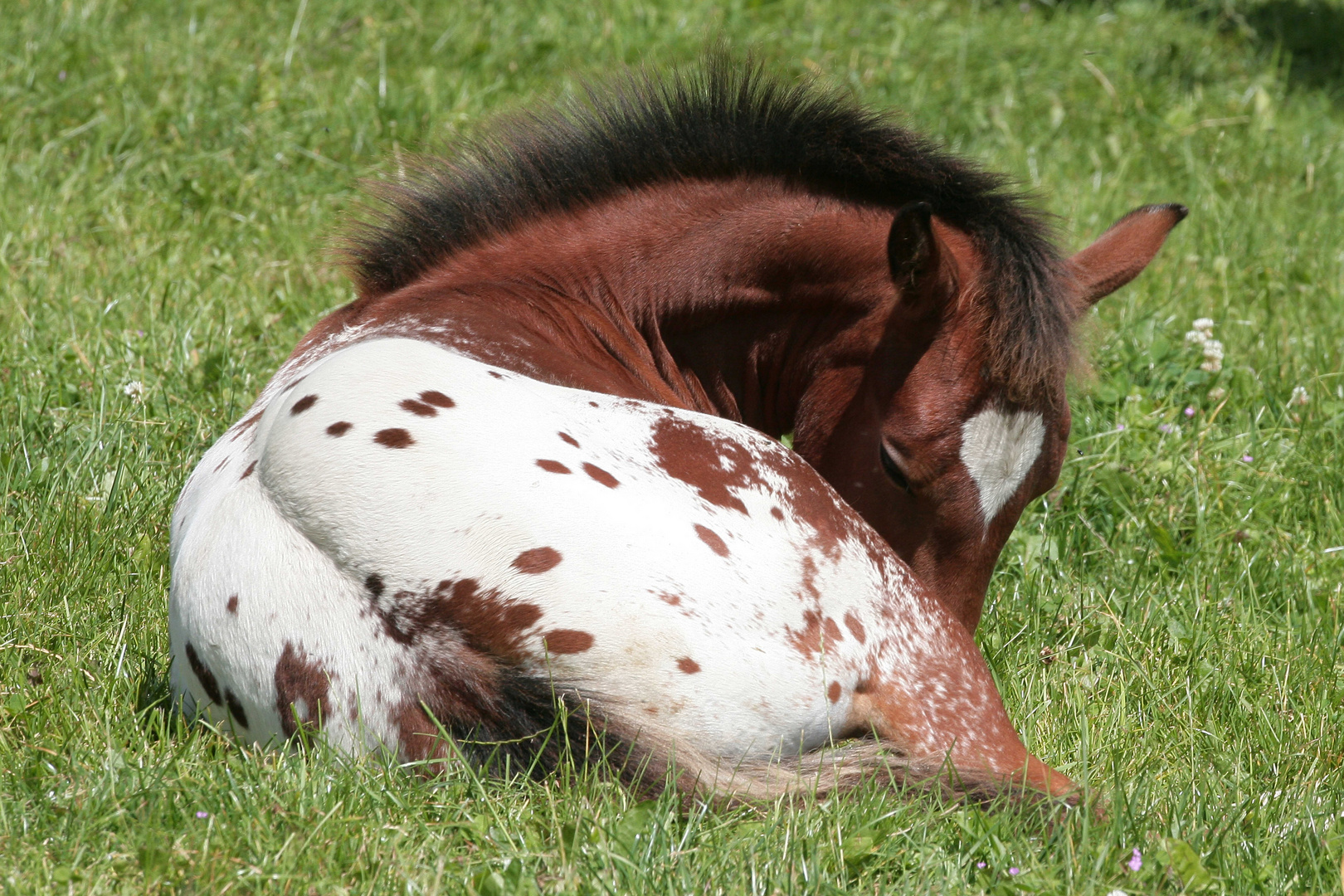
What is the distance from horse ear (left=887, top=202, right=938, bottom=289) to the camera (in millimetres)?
2857

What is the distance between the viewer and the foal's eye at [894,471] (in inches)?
119

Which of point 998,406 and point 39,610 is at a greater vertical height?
point 998,406

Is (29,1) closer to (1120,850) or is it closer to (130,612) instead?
(130,612)

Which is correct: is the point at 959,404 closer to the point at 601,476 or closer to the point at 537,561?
the point at 601,476

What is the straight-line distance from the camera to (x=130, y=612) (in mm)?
3078

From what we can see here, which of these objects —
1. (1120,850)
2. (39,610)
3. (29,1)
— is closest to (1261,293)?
(1120,850)

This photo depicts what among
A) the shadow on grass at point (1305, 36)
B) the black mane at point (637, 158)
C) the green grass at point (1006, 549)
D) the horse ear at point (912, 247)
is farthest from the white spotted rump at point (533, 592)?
the shadow on grass at point (1305, 36)

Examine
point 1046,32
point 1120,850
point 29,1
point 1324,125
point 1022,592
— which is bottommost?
point 1022,592

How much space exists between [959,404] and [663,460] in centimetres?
83

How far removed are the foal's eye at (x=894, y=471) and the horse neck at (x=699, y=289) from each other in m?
0.29

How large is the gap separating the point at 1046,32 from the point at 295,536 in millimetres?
6860

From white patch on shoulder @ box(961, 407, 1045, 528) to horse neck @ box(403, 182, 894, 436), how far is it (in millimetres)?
401

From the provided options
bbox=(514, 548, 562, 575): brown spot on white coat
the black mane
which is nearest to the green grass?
the black mane

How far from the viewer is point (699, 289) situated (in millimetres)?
3371
